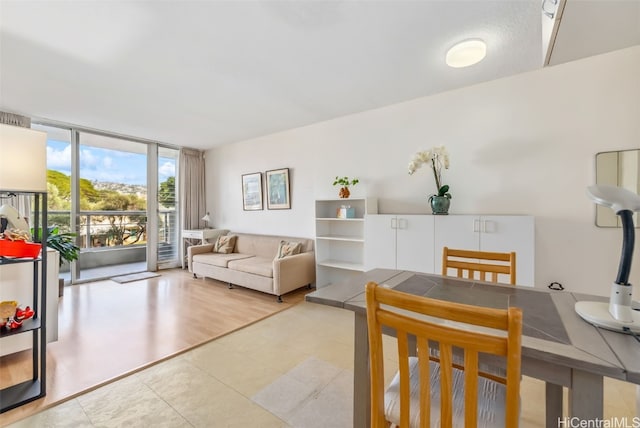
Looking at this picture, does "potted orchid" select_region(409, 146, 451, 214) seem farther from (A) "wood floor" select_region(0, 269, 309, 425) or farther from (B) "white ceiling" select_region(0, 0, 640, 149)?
(A) "wood floor" select_region(0, 269, 309, 425)

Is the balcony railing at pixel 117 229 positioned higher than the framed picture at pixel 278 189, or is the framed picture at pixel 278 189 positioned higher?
the framed picture at pixel 278 189

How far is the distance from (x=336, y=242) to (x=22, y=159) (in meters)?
3.18

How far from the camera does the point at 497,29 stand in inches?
79.7

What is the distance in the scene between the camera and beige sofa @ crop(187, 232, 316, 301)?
3.54m

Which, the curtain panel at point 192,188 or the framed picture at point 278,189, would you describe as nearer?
the framed picture at point 278,189

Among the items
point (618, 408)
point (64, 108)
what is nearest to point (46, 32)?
point (64, 108)

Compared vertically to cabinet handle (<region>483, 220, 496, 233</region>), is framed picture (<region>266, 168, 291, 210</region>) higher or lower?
higher

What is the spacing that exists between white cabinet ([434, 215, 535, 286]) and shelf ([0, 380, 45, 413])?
3197 millimetres

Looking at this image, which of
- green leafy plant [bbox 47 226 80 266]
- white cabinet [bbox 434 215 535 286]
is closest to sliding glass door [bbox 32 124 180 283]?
green leafy plant [bbox 47 226 80 266]

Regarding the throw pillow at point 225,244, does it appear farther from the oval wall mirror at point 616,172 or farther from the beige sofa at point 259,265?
the oval wall mirror at point 616,172

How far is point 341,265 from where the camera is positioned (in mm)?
3633

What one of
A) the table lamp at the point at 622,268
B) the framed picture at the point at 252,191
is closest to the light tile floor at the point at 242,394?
the table lamp at the point at 622,268

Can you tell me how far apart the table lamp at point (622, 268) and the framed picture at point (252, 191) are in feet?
14.7

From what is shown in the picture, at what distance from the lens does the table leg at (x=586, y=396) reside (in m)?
0.74
